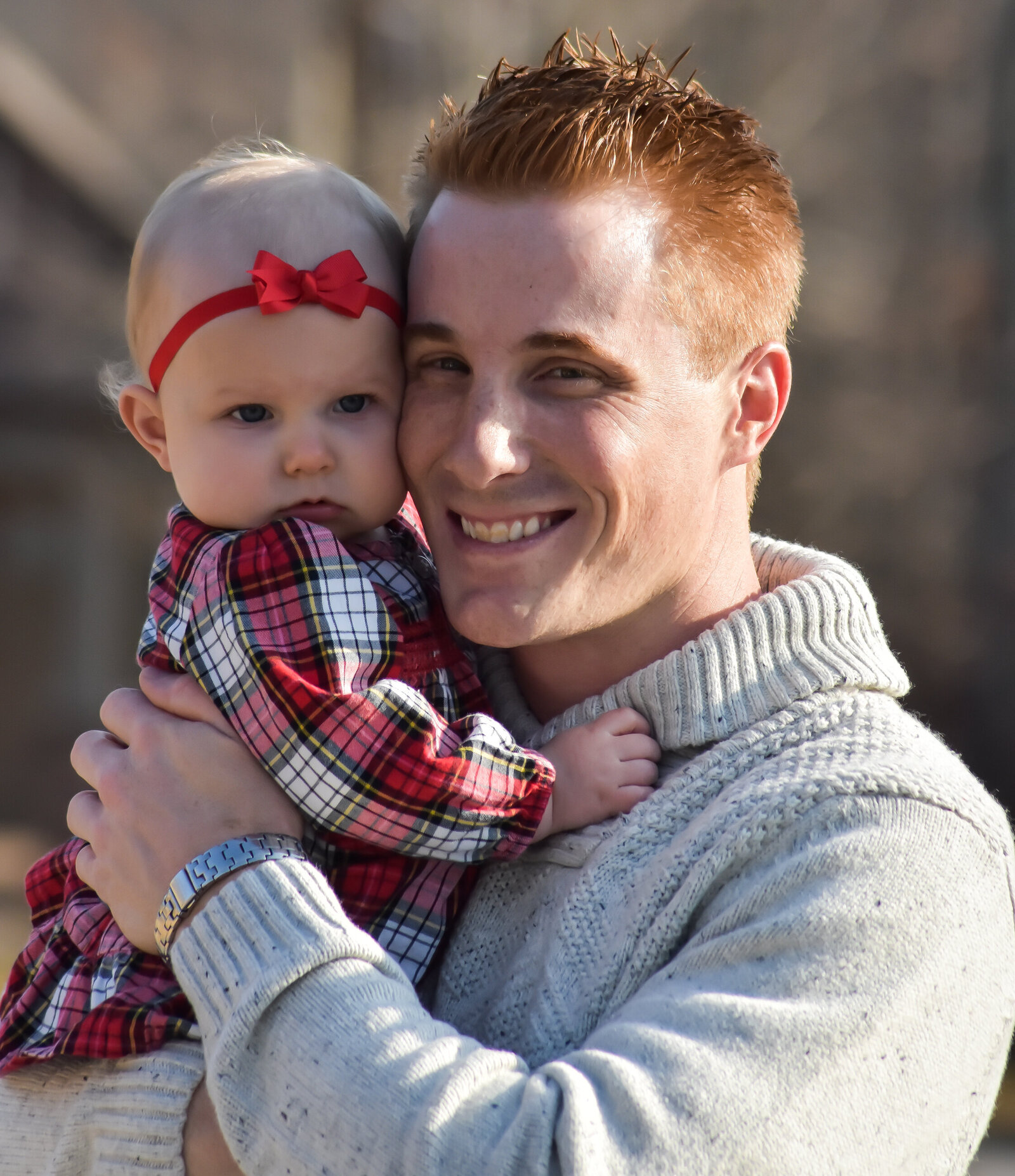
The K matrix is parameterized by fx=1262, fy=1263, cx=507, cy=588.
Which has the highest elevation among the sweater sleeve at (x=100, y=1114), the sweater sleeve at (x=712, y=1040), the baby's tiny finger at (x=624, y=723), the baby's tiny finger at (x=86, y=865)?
the baby's tiny finger at (x=624, y=723)

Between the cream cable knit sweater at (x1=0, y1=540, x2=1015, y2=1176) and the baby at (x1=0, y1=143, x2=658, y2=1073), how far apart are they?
0.08 metres

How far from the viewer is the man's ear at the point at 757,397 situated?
1.91 meters

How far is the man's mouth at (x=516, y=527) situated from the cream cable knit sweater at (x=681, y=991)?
264mm

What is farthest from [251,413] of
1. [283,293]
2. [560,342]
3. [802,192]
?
[802,192]

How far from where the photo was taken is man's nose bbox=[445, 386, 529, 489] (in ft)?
5.46

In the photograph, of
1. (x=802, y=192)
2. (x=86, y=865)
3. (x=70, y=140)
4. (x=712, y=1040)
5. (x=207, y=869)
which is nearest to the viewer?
(x=712, y=1040)

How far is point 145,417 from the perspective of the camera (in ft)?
6.13

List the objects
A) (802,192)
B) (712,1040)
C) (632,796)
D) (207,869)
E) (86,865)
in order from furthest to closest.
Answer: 1. (802,192)
2. (86,865)
3. (632,796)
4. (207,869)
5. (712,1040)

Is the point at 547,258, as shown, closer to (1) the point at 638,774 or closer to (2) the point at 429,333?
(2) the point at 429,333

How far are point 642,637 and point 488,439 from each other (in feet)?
1.32

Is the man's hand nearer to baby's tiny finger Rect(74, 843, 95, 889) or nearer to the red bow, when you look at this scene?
baby's tiny finger Rect(74, 843, 95, 889)

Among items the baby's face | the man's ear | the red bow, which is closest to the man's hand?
the baby's face

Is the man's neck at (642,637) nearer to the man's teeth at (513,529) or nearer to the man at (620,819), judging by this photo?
the man at (620,819)

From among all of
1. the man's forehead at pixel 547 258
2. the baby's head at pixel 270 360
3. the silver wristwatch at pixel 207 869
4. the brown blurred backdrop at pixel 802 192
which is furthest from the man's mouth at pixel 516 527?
the brown blurred backdrop at pixel 802 192
